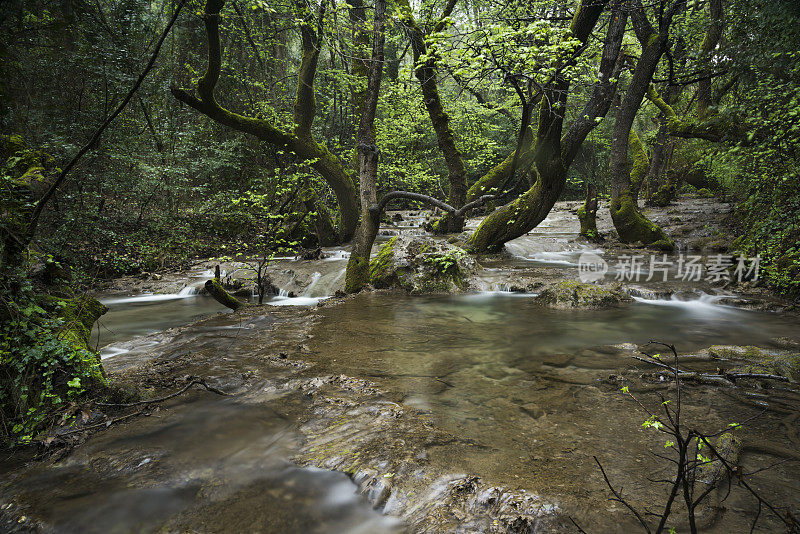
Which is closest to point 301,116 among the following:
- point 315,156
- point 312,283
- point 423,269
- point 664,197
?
point 315,156

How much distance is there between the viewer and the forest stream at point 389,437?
209cm

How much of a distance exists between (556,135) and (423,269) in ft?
16.0

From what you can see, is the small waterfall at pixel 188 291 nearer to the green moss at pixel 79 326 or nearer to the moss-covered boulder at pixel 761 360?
the green moss at pixel 79 326

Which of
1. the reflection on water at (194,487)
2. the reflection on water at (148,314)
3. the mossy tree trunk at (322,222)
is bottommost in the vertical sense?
the reflection on water at (148,314)

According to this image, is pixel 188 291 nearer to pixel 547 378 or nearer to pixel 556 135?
pixel 547 378

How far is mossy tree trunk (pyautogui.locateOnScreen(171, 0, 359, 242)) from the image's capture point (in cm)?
855

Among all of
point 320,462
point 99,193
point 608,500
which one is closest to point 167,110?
point 99,193

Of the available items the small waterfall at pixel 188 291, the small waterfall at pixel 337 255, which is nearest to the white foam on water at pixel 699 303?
the small waterfall at pixel 337 255

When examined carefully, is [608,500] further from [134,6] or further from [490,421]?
[134,6]

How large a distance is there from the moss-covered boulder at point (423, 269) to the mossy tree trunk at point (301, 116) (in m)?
3.15

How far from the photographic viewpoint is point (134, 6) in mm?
9938

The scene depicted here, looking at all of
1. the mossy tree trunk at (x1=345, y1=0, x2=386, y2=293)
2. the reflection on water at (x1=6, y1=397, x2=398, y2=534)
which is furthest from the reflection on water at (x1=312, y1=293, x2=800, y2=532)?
the mossy tree trunk at (x1=345, y1=0, x2=386, y2=293)

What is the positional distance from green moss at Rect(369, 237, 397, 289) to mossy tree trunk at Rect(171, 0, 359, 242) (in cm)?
289

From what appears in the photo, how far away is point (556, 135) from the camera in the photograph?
9.55m
